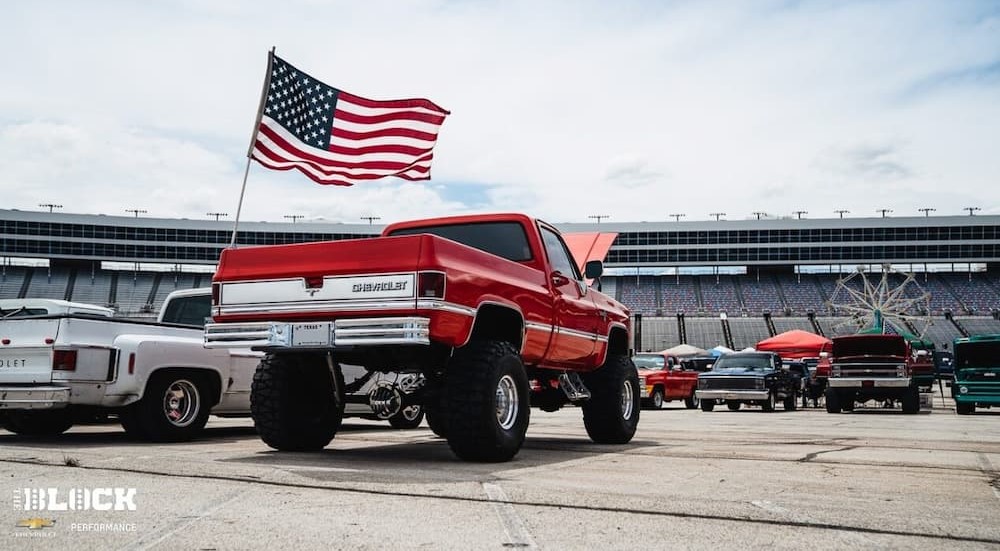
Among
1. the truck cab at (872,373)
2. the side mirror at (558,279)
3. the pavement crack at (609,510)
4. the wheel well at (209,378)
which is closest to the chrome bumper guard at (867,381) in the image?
the truck cab at (872,373)

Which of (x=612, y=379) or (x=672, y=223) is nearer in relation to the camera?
(x=612, y=379)

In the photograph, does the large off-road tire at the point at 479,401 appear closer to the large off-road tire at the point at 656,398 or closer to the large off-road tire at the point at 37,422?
the large off-road tire at the point at 37,422

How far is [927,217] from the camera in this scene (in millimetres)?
76250

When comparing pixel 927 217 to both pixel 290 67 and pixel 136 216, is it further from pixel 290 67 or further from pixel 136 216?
pixel 290 67

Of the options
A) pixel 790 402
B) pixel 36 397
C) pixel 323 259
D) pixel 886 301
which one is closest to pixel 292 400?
pixel 323 259

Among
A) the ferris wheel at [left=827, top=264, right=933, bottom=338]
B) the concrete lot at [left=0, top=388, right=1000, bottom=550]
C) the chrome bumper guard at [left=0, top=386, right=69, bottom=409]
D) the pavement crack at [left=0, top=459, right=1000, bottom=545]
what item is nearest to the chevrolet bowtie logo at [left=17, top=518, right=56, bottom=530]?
the concrete lot at [left=0, top=388, right=1000, bottom=550]

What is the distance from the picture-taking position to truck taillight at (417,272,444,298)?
6.68 meters

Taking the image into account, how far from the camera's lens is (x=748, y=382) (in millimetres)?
22328

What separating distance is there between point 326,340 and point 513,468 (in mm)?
1797

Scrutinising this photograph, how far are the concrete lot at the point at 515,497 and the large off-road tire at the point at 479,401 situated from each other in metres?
0.17

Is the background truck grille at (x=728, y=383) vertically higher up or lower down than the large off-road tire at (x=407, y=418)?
higher up

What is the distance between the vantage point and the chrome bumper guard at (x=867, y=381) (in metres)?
21.1

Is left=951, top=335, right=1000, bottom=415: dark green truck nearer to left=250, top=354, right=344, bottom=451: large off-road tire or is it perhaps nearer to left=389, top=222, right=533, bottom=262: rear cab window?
left=389, top=222, right=533, bottom=262: rear cab window

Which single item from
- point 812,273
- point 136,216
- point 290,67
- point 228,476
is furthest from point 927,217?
point 228,476
